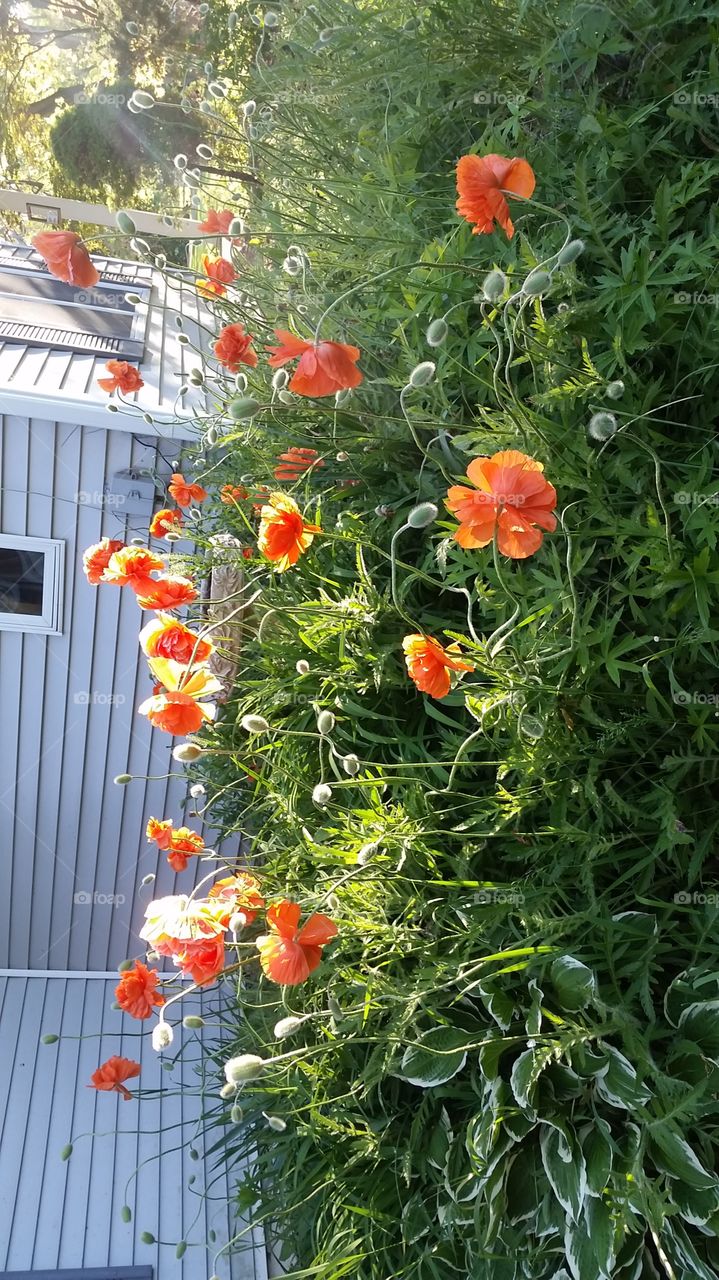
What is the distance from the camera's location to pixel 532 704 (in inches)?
59.8

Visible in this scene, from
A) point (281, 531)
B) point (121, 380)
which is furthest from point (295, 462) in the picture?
point (121, 380)

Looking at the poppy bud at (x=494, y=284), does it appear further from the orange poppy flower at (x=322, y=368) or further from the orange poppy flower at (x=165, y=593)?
the orange poppy flower at (x=165, y=593)

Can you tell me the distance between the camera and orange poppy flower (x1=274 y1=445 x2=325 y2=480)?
6.84 ft

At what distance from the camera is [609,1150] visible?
142 centimetres

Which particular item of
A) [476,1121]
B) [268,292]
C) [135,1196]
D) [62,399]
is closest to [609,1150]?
[476,1121]

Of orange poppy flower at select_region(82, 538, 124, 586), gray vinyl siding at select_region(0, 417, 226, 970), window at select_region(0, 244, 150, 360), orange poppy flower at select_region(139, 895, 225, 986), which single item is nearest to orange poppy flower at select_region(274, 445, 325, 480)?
orange poppy flower at select_region(82, 538, 124, 586)

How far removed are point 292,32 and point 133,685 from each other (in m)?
2.66

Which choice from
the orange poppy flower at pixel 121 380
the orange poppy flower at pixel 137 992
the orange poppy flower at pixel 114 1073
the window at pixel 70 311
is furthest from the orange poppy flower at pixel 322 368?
the window at pixel 70 311

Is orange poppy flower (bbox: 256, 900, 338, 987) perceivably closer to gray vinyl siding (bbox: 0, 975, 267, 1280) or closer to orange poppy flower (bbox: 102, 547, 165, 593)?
orange poppy flower (bbox: 102, 547, 165, 593)

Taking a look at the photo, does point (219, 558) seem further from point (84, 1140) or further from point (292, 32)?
point (84, 1140)

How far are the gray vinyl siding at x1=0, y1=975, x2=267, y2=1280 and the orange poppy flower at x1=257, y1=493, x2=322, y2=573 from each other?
2.25 m

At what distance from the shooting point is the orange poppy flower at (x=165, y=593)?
194 cm

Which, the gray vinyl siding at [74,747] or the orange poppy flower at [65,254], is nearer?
the orange poppy flower at [65,254]

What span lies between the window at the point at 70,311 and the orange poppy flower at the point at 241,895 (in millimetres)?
2894
